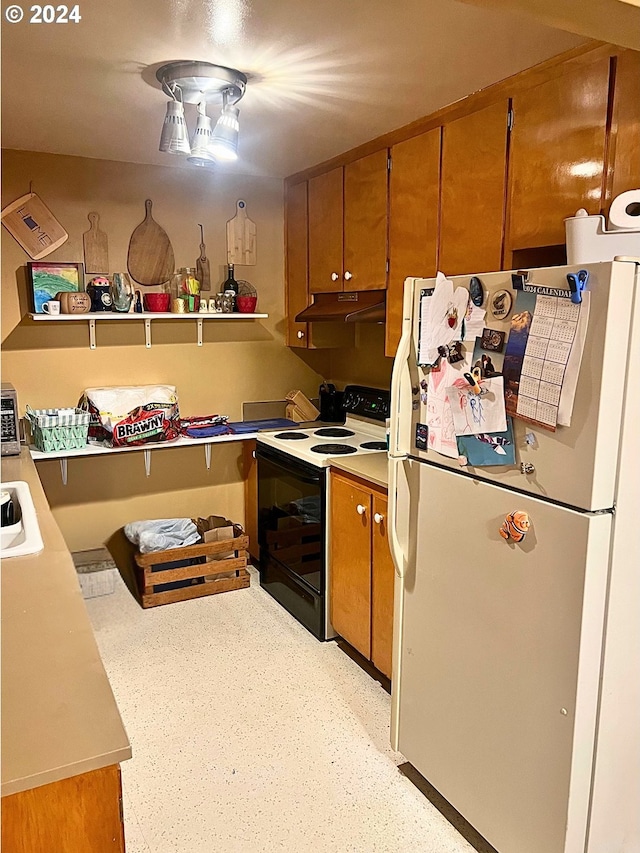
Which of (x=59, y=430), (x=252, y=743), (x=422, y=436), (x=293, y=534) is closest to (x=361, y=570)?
(x=293, y=534)

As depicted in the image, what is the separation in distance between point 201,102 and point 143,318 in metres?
1.36

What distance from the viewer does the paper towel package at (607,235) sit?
168cm

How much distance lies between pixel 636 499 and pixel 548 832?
879mm

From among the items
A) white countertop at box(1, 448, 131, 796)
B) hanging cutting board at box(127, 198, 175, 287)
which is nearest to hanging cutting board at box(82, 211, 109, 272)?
hanging cutting board at box(127, 198, 175, 287)

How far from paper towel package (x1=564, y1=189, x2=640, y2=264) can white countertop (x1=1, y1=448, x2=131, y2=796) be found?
5.09 ft

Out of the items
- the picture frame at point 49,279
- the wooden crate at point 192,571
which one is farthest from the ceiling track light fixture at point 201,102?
the wooden crate at point 192,571

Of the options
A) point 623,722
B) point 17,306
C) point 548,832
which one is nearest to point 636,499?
point 623,722

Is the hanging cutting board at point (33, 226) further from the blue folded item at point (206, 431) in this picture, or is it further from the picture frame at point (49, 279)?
the blue folded item at point (206, 431)

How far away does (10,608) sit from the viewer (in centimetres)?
155

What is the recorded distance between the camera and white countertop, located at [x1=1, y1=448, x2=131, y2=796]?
1.07 metres

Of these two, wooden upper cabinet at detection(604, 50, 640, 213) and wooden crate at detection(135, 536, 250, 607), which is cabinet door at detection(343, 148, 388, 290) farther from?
wooden crate at detection(135, 536, 250, 607)

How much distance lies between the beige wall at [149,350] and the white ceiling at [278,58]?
0.52 metres

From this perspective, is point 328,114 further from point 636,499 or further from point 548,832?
point 548,832

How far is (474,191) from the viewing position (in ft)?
8.05
